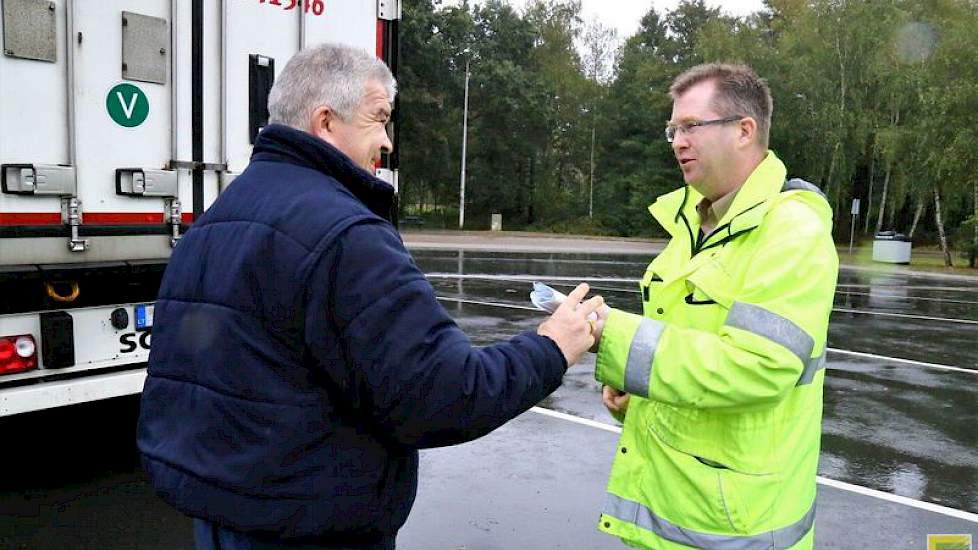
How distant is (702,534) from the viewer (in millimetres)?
2199

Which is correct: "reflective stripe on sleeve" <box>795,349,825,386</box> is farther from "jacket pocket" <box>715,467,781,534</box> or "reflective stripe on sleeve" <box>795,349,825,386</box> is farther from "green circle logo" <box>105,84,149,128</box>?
"green circle logo" <box>105,84,149,128</box>

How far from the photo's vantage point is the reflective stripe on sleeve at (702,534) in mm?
2152

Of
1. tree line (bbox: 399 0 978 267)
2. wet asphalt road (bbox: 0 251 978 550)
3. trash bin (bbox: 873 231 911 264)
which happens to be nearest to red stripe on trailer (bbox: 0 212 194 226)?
wet asphalt road (bbox: 0 251 978 550)

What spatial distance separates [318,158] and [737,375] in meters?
1.10

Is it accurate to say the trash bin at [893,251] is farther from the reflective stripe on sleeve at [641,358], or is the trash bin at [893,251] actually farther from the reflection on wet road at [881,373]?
the reflective stripe on sleeve at [641,358]

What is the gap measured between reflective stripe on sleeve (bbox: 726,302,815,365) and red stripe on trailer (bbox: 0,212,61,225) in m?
3.42

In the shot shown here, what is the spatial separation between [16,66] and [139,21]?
0.67 m

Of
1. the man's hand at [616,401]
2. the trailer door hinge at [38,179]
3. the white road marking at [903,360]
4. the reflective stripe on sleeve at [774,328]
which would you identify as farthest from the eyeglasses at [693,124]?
the white road marking at [903,360]

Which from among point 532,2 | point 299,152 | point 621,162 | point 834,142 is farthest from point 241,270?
point 532,2

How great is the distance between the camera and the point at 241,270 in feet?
5.82

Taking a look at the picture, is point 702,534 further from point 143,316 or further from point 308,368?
point 143,316

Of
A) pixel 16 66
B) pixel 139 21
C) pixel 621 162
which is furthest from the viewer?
pixel 621 162

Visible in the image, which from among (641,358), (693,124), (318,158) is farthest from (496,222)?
(318,158)

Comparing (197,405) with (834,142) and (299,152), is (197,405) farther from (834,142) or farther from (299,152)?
(834,142)
